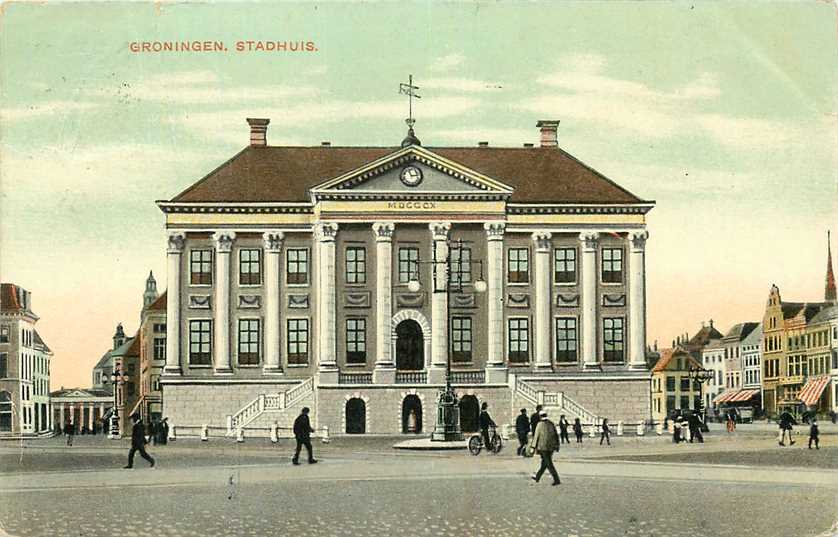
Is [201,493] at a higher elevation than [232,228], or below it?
below

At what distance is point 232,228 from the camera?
35969 mm

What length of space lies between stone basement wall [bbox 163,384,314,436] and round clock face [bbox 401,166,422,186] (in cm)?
572

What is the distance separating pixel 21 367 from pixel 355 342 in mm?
11842

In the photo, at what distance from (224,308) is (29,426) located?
9327 millimetres

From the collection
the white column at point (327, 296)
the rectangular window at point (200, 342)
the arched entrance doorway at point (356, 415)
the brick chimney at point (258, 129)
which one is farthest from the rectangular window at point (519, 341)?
the brick chimney at point (258, 129)

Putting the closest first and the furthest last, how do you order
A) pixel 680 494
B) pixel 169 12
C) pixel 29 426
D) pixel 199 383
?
pixel 680 494
pixel 169 12
pixel 29 426
pixel 199 383

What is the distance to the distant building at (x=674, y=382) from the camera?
32875mm

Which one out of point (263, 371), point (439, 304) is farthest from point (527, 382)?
point (263, 371)

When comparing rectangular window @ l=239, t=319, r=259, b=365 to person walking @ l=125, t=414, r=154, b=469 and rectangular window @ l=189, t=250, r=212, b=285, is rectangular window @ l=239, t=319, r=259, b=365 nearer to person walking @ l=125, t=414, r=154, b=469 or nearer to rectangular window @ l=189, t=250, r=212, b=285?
rectangular window @ l=189, t=250, r=212, b=285

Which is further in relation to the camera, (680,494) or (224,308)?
(224,308)

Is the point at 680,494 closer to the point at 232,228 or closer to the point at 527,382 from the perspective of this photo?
the point at 527,382

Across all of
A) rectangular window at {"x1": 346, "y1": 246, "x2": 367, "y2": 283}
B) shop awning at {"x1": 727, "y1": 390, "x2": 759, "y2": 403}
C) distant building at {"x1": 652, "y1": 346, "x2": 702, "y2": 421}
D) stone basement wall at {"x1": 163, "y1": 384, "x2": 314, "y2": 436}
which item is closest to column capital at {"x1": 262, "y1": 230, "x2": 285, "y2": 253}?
rectangular window at {"x1": 346, "y1": 246, "x2": 367, "y2": 283}

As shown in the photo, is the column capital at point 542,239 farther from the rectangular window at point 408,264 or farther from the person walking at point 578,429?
the person walking at point 578,429

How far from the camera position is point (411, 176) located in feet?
114
